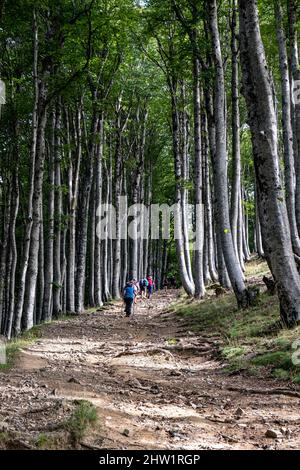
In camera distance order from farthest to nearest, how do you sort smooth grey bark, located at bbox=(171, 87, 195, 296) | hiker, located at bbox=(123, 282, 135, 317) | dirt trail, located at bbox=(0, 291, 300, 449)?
smooth grey bark, located at bbox=(171, 87, 195, 296) < hiker, located at bbox=(123, 282, 135, 317) < dirt trail, located at bbox=(0, 291, 300, 449)

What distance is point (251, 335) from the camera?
10414mm

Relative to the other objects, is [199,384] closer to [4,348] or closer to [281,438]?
[281,438]

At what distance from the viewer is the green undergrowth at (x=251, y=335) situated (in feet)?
26.5

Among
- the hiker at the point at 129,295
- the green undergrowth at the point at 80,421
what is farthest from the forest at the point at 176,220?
the hiker at the point at 129,295

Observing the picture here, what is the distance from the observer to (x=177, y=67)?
18828 mm

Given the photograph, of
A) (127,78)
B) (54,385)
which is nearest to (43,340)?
(54,385)

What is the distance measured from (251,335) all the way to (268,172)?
3462 mm

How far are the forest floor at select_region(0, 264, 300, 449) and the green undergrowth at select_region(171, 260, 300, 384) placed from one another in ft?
0.77

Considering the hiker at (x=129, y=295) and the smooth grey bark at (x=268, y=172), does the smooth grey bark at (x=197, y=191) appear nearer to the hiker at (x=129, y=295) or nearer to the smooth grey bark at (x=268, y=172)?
the hiker at (x=129, y=295)

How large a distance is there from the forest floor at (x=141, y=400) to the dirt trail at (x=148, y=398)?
0.04 feet

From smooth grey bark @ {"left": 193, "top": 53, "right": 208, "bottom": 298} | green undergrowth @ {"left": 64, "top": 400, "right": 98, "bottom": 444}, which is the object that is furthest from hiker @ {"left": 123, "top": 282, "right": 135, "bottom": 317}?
green undergrowth @ {"left": 64, "top": 400, "right": 98, "bottom": 444}

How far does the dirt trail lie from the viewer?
4.84 m

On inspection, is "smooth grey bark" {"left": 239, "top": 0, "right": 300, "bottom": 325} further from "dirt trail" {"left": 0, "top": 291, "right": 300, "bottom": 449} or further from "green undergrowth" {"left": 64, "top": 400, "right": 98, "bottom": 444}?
"green undergrowth" {"left": 64, "top": 400, "right": 98, "bottom": 444}

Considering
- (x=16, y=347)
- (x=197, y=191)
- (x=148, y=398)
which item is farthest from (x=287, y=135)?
(x=148, y=398)
